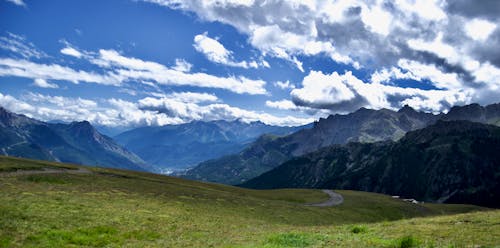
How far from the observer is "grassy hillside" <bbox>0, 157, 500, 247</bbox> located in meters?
27.4

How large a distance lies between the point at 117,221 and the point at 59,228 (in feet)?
23.2

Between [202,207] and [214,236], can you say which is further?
[202,207]

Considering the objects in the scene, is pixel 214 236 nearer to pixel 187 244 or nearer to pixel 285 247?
pixel 187 244

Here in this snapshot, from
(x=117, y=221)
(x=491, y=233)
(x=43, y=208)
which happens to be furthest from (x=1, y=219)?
(x=491, y=233)

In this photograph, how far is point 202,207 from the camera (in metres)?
62.5

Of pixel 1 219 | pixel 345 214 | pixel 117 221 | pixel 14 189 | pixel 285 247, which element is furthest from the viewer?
pixel 345 214

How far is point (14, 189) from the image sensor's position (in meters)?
50.9

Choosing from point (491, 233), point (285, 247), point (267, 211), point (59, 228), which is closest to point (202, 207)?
point (267, 211)

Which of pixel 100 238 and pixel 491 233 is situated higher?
pixel 491 233

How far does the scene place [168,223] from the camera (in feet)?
136

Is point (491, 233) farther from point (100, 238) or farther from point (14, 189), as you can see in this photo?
point (14, 189)

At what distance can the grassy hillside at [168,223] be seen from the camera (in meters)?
27.4

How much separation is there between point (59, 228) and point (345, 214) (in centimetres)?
6527

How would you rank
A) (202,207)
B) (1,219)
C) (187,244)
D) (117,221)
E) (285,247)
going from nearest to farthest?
(285,247)
(187,244)
(1,219)
(117,221)
(202,207)
